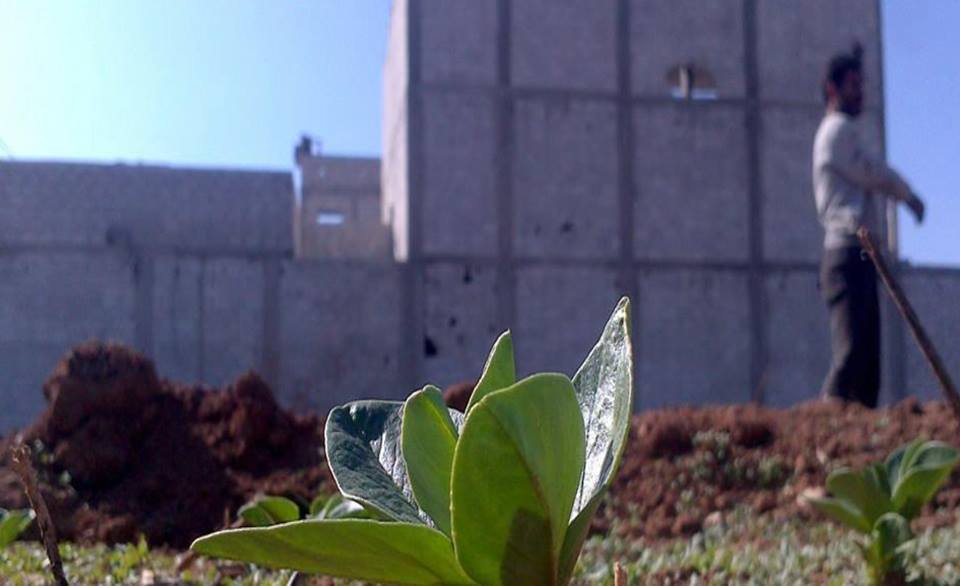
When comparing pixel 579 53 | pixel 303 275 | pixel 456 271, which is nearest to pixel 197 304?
pixel 303 275

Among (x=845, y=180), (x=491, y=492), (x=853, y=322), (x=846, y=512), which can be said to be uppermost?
(x=845, y=180)

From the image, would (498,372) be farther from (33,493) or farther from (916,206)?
(916,206)

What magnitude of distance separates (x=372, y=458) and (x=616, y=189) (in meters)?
11.6

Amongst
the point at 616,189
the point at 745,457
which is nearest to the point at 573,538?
the point at 745,457

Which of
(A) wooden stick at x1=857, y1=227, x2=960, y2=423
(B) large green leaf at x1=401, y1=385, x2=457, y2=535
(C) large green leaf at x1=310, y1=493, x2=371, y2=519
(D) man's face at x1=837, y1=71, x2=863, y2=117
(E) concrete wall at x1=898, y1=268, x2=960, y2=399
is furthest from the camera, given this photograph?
(E) concrete wall at x1=898, y1=268, x2=960, y2=399

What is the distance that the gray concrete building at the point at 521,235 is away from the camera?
37.6 ft

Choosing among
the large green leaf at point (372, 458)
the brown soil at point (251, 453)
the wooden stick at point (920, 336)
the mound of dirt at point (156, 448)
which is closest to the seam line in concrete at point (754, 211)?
A: the brown soil at point (251, 453)

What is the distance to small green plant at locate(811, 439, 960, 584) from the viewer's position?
62.6 inches

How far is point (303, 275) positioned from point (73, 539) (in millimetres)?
8469

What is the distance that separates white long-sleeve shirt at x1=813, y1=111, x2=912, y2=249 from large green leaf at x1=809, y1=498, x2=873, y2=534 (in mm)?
3521

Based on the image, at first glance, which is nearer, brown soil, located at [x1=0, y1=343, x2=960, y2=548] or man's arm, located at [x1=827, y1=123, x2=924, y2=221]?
brown soil, located at [x1=0, y1=343, x2=960, y2=548]

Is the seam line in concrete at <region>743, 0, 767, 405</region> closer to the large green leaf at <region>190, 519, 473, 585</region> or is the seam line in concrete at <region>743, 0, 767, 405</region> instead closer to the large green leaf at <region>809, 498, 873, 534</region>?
the large green leaf at <region>809, 498, 873, 534</region>

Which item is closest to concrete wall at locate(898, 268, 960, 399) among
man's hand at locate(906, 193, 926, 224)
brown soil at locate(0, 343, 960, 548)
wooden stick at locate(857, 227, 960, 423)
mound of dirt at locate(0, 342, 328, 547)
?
man's hand at locate(906, 193, 926, 224)

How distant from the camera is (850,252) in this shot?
4.96 metres
